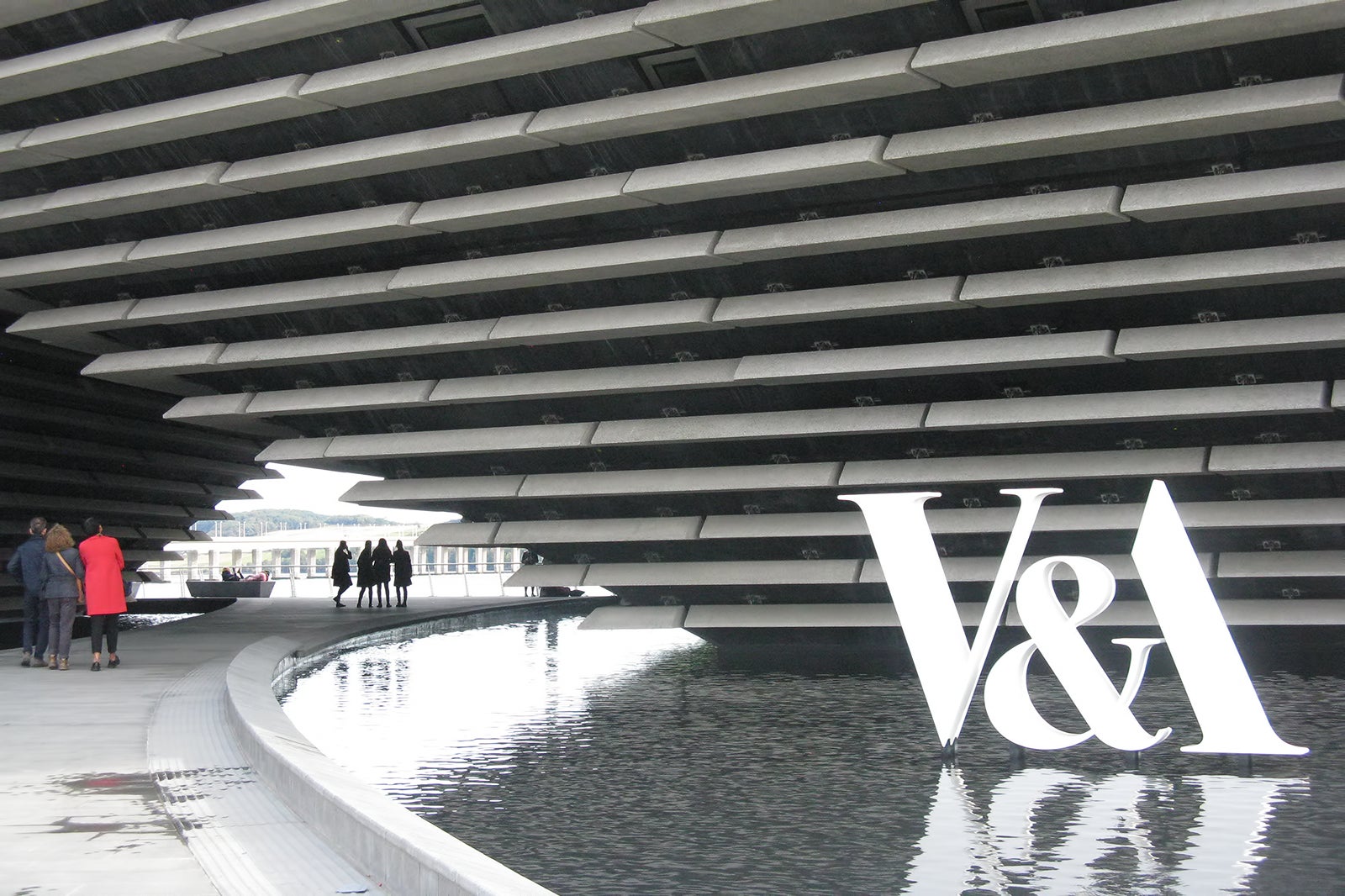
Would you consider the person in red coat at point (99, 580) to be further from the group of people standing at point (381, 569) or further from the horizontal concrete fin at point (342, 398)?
the group of people standing at point (381, 569)

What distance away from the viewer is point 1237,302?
407 inches

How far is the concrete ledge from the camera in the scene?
171 inches

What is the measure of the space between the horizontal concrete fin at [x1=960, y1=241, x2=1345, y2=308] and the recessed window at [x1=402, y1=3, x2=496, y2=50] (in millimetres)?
4028

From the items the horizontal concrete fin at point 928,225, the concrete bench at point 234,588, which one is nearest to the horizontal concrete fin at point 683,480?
the horizontal concrete fin at point 928,225

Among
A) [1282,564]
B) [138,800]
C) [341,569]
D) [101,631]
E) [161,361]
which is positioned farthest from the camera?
[341,569]

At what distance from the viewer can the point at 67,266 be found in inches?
542

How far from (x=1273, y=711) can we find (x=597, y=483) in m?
6.04

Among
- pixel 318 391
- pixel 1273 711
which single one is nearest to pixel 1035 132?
pixel 1273 711

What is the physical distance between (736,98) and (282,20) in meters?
3.47

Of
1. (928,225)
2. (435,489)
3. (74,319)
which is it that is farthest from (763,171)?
(74,319)

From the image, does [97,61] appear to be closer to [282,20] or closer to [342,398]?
[282,20]

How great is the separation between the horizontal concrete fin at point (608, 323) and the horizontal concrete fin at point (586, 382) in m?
0.35

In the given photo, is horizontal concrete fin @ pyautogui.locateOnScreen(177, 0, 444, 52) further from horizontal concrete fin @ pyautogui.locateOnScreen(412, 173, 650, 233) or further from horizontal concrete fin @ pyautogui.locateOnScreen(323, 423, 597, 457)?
horizontal concrete fin @ pyautogui.locateOnScreen(323, 423, 597, 457)

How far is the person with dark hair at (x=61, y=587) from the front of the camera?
1269 centimetres
